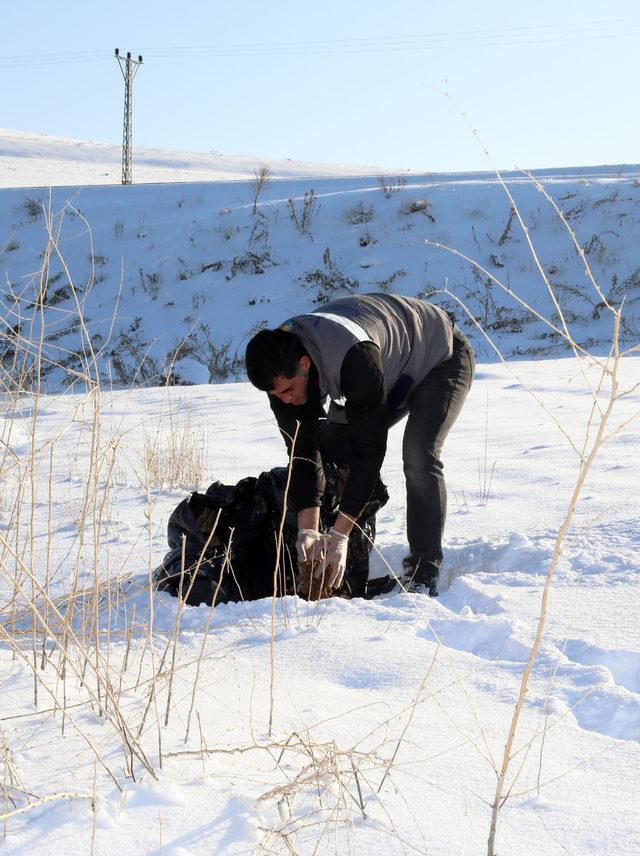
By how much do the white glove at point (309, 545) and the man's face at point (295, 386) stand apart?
0.46m

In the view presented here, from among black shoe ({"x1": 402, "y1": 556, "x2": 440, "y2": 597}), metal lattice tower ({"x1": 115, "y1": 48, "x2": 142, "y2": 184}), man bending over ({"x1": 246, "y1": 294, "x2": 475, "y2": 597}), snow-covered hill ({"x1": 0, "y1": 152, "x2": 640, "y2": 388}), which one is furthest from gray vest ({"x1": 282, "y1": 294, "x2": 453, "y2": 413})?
metal lattice tower ({"x1": 115, "y1": 48, "x2": 142, "y2": 184})

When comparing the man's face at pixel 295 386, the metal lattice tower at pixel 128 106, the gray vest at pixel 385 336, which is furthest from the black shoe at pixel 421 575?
the metal lattice tower at pixel 128 106

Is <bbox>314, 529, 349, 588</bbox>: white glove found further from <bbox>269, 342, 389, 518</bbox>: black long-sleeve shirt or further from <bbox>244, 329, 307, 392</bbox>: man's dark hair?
<bbox>244, 329, 307, 392</bbox>: man's dark hair

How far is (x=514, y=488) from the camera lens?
4.25 meters

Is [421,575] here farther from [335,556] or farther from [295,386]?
[295,386]

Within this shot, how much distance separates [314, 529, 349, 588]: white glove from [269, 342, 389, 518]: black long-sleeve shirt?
107 millimetres

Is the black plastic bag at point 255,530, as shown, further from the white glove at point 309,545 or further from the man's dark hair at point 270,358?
the man's dark hair at point 270,358

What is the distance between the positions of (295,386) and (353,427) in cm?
25

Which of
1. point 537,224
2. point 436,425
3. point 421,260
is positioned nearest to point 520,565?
point 436,425

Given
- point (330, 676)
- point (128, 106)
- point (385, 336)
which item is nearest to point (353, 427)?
point (385, 336)

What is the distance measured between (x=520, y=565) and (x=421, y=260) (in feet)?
35.7

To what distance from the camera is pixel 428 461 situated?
10.9 feet

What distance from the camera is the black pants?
131 inches

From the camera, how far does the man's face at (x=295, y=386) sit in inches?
113
